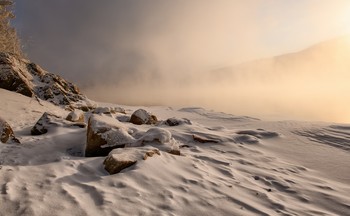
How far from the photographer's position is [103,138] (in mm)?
4656

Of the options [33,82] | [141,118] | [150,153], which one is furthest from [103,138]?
[33,82]

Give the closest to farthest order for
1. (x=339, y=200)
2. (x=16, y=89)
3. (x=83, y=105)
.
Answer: (x=339, y=200)
(x=16, y=89)
(x=83, y=105)

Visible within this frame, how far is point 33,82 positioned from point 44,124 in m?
5.55

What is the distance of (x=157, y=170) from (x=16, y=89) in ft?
23.9

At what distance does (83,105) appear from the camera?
10500 mm

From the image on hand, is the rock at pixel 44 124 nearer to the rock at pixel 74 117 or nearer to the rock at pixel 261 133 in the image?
the rock at pixel 74 117

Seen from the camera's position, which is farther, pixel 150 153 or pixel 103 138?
pixel 103 138

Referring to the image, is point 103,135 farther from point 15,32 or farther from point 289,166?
point 15,32

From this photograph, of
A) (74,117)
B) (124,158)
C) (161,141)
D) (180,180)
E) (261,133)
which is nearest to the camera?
(180,180)

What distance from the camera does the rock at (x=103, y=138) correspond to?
15.0ft

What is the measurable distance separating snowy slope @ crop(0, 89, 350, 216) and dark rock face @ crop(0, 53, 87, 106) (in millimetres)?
3490

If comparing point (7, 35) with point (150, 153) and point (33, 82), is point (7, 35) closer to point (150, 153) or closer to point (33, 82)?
point (33, 82)

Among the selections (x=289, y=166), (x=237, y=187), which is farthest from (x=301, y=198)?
(x=289, y=166)

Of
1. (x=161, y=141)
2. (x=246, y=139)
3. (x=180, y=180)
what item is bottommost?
(x=180, y=180)
